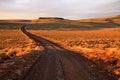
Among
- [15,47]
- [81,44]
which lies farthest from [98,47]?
[15,47]

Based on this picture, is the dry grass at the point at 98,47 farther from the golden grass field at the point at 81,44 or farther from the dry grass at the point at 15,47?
the dry grass at the point at 15,47

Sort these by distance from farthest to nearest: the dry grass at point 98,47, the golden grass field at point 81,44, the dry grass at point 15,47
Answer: the dry grass at point 15,47 → the golden grass field at point 81,44 → the dry grass at point 98,47

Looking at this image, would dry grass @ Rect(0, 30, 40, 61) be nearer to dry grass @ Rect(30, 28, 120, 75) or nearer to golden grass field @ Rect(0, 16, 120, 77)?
golden grass field @ Rect(0, 16, 120, 77)

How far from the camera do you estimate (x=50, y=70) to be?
45.2 ft

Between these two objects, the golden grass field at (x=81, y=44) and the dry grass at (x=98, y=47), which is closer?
the dry grass at (x=98, y=47)

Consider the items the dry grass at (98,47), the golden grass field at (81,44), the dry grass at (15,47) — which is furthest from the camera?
the dry grass at (15,47)

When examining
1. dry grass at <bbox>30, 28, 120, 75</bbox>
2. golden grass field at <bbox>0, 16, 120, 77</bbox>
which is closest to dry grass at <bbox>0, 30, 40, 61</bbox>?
golden grass field at <bbox>0, 16, 120, 77</bbox>

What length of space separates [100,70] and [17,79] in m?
5.55

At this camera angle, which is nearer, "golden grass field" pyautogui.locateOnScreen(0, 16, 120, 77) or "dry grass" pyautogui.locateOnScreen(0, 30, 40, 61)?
"golden grass field" pyautogui.locateOnScreen(0, 16, 120, 77)

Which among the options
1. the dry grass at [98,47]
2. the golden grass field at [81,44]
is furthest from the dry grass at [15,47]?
the dry grass at [98,47]

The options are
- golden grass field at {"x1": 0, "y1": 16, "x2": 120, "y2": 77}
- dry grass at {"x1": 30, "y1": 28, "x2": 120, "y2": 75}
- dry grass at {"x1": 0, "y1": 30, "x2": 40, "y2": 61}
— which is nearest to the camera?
dry grass at {"x1": 30, "y1": 28, "x2": 120, "y2": 75}

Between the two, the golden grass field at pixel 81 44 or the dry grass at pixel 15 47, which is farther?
the dry grass at pixel 15 47

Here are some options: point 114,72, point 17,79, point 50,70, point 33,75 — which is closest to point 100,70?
point 114,72

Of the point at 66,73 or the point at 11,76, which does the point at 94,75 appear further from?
the point at 11,76
